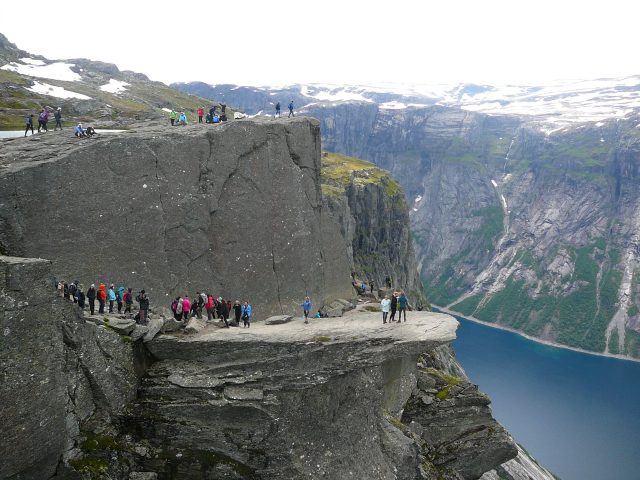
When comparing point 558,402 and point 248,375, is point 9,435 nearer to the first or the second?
point 248,375

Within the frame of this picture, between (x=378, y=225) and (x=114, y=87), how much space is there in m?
84.7

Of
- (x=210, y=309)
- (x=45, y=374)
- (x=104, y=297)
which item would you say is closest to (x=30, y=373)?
(x=45, y=374)

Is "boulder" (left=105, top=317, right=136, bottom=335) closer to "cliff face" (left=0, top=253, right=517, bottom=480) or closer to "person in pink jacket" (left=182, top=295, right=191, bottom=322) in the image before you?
"cliff face" (left=0, top=253, right=517, bottom=480)

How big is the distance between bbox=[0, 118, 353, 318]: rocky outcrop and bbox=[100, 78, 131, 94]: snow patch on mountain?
378 feet

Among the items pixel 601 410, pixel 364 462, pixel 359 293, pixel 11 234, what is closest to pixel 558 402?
pixel 601 410

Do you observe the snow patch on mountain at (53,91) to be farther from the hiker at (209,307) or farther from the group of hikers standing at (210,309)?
the hiker at (209,307)

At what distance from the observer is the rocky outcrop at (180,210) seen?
109 feet

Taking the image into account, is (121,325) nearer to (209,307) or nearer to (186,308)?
(186,308)

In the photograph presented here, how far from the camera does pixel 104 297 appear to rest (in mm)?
31312

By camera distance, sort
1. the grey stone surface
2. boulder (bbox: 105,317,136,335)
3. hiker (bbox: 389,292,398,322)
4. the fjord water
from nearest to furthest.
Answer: the grey stone surface < boulder (bbox: 105,317,136,335) < hiker (bbox: 389,292,398,322) < the fjord water

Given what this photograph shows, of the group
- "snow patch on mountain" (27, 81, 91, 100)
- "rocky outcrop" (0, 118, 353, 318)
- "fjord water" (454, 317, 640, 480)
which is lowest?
"fjord water" (454, 317, 640, 480)

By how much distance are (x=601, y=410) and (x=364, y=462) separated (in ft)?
→ 588

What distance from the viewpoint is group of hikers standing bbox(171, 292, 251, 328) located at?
3338 cm

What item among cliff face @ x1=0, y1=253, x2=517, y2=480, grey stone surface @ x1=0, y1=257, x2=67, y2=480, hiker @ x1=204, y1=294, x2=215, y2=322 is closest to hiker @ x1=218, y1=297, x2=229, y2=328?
hiker @ x1=204, y1=294, x2=215, y2=322
